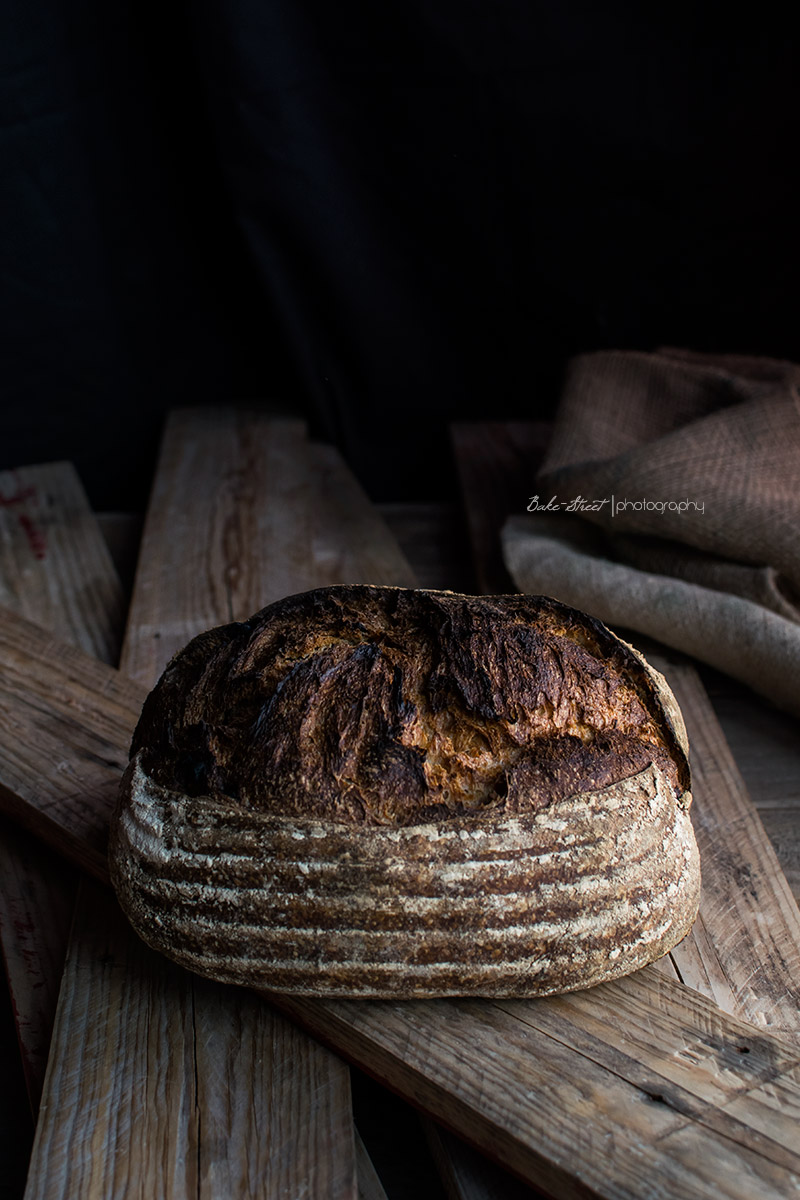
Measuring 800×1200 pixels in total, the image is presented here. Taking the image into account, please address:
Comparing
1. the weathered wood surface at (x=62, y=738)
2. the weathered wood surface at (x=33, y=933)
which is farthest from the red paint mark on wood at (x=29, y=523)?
the weathered wood surface at (x=33, y=933)

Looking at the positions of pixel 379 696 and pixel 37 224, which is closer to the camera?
pixel 379 696

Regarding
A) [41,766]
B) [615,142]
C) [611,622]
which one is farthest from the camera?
[615,142]

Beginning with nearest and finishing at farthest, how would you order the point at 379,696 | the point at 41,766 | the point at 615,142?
the point at 379,696, the point at 41,766, the point at 615,142

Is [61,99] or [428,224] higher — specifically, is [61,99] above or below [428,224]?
above

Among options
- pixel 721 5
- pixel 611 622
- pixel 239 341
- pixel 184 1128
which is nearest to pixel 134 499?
pixel 239 341

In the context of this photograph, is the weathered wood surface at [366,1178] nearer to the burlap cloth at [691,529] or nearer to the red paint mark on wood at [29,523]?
the burlap cloth at [691,529]

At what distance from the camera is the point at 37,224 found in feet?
8.73

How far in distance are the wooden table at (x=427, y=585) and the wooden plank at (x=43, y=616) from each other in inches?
0.7

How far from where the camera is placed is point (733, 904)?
1.46 m

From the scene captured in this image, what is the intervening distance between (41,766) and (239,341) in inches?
76.5

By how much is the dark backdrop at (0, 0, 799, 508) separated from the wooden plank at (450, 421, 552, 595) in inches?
6.2

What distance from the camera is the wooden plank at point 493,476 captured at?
2.43 m

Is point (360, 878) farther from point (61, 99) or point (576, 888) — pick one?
point (61, 99)

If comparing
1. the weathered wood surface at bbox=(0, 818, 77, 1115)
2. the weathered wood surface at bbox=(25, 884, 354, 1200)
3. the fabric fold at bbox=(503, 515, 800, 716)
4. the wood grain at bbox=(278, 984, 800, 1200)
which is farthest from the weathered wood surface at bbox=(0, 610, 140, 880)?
the fabric fold at bbox=(503, 515, 800, 716)
